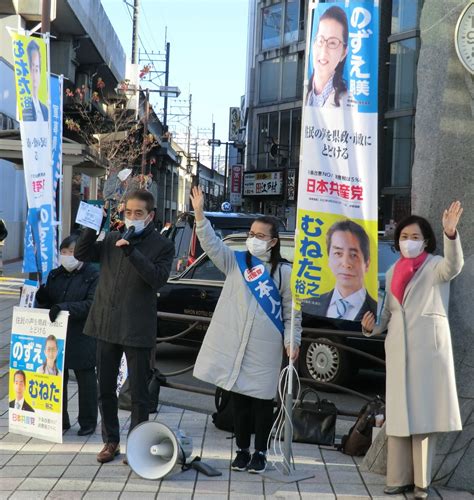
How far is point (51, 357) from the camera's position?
18.9 ft

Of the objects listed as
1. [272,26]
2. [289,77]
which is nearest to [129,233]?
[289,77]

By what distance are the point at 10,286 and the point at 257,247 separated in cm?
1606

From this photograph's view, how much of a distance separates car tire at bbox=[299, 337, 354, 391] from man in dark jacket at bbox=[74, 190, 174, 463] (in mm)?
3288

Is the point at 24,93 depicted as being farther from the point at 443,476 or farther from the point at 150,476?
the point at 443,476

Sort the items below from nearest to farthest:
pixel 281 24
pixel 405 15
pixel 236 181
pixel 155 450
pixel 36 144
Result: pixel 155 450 < pixel 36 144 < pixel 405 15 < pixel 281 24 < pixel 236 181

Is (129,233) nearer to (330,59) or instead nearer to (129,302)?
(129,302)

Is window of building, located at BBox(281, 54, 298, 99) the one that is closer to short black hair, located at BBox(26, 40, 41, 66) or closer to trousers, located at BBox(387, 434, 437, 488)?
short black hair, located at BBox(26, 40, 41, 66)

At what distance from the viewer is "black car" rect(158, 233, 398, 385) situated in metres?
8.10

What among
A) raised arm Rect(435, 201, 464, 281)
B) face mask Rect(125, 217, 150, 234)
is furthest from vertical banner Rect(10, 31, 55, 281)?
raised arm Rect(435, 201, 464, 281)

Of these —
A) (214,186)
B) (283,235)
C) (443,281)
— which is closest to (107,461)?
(443,281)

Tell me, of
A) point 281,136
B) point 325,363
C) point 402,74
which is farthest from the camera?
point 281,136

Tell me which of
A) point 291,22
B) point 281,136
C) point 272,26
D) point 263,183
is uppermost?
point 272,26

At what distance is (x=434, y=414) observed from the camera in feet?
14.7

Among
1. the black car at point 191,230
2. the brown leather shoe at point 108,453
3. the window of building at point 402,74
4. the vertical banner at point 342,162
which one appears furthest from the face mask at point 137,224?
A: the window of building at point 402,74
